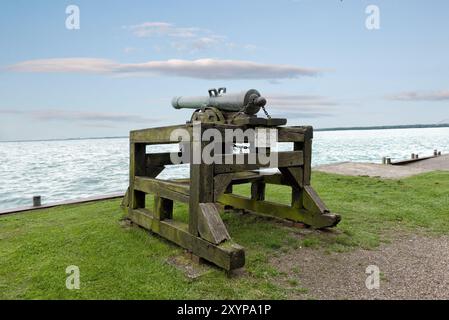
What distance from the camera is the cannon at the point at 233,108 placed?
517cm

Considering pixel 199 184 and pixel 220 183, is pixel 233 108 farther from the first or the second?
pixel 199 184

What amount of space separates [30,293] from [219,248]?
2.10 m

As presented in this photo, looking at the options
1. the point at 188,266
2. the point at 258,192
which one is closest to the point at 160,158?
the point at 258,192

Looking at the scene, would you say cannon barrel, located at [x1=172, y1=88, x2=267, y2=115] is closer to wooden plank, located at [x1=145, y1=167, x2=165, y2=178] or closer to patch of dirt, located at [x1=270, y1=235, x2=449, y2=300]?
wooden plank, located at [x1=145, y1=167, x2=165, y2=178]

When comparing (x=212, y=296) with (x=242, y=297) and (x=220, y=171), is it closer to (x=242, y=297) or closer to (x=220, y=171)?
(x=242, y=297)

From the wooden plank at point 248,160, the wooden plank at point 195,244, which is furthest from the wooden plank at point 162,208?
the wooden plank at point 248,160

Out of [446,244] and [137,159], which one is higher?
[137,159]

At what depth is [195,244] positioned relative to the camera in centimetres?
462

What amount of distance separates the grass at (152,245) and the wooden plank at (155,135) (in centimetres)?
152

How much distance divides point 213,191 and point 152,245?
1387mm

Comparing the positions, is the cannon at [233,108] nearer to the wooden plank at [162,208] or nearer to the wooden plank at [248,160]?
the wooden plank at [248,160]

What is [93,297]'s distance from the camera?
3.76m

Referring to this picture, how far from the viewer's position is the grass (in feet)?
12.9
